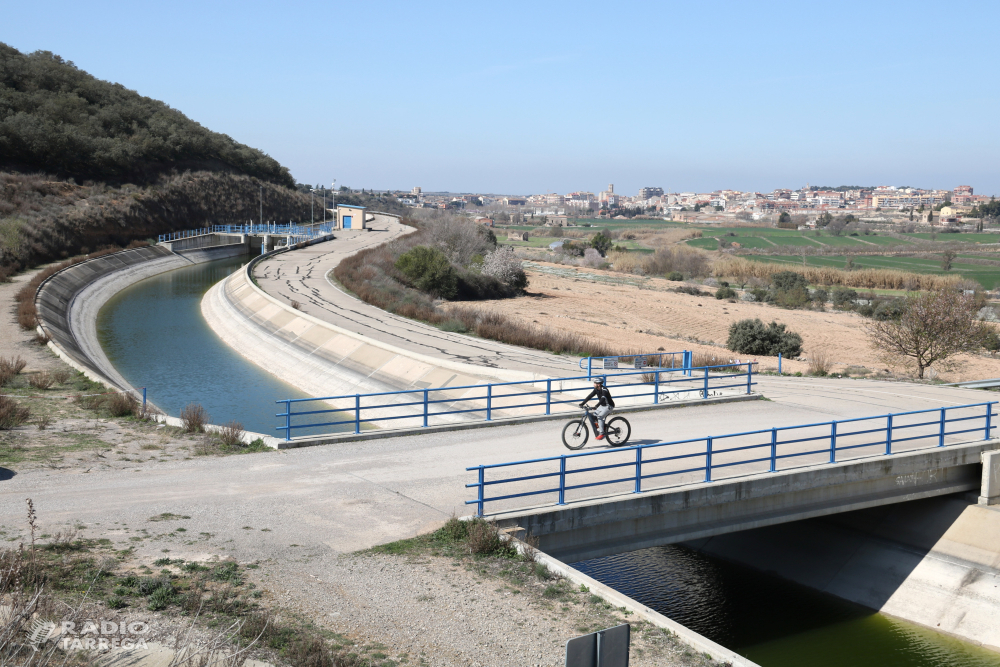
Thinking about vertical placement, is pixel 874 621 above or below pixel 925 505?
below

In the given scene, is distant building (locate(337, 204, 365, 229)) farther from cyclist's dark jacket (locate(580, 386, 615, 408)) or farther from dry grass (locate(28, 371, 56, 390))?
cyclist's dark jacket (locate(580, 386, 615, 408))

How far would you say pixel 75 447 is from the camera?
16.9 m

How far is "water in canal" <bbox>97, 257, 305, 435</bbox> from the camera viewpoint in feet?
98.9

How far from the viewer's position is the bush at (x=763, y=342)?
3816 centimetres

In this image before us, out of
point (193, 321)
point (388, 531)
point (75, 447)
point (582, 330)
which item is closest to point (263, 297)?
point (193, 321)

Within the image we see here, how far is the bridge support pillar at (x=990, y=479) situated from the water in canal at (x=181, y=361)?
60.4ft

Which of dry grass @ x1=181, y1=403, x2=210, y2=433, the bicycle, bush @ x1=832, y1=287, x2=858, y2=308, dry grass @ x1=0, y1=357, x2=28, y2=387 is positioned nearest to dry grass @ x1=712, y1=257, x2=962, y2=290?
bush @ x1=832, y1=287, x2=858, y2=308

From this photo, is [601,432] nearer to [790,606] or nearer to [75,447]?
[790,606]

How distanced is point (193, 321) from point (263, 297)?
4.97 m

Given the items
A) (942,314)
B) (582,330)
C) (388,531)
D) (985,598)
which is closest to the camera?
(388,531)

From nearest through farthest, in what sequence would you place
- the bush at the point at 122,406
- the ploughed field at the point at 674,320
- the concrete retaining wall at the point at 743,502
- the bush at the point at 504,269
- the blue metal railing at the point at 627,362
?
the concrete retaining wall at the point at 743,502 → the bush at the point at 122,406 → the blue metal railing at the point at 627,362 → the ploughed field at the point at 674,320 → the bush at the point at 504,269

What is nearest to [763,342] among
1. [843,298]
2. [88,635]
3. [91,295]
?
[843,298]

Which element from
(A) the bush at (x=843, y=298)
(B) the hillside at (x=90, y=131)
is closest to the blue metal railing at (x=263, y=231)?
(B) the hillside at (x=90, y=131)

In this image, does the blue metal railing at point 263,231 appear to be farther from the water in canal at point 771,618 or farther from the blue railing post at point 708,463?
the blue railing post at point 708,463
